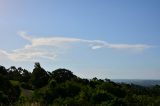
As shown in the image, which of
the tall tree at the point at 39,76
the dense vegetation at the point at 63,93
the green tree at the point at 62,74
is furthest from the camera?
the green tree at the point at 62,74

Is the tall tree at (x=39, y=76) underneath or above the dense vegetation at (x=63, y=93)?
above

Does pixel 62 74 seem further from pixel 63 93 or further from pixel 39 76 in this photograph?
pixel 63 93

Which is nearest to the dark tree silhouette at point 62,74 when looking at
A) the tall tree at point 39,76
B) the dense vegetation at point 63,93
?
the dense vegetation at point 63,93

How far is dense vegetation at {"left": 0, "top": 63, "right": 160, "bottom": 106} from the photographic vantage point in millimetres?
29653

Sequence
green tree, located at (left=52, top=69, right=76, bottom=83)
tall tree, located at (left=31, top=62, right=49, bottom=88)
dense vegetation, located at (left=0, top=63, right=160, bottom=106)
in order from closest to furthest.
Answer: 1. dense vegetation, located at (left=0, top=63, right=160, bottom=106)
2. tall tree, located at (left=31, top=62, right=49, bottom=88)
3. green tree, located at (left=52, top=69, right=76, bottom=83)

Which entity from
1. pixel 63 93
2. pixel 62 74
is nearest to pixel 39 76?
pixel 62 74

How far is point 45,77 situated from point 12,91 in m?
29.3

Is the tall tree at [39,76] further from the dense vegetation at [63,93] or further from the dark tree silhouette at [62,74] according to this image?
the dark tree silhouette at [62,74]

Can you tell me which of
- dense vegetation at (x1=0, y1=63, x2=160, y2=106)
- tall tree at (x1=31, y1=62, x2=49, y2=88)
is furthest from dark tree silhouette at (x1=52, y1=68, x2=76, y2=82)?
tall tree at (x1=31, y1=62, x2=49, y2=88)

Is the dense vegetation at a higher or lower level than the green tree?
lower

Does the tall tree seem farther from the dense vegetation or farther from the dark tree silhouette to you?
the dark tree silhouette

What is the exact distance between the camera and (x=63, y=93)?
45.5 metres

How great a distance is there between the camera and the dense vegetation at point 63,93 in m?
29.7

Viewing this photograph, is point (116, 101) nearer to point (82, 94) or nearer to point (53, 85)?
point (82, 94)
